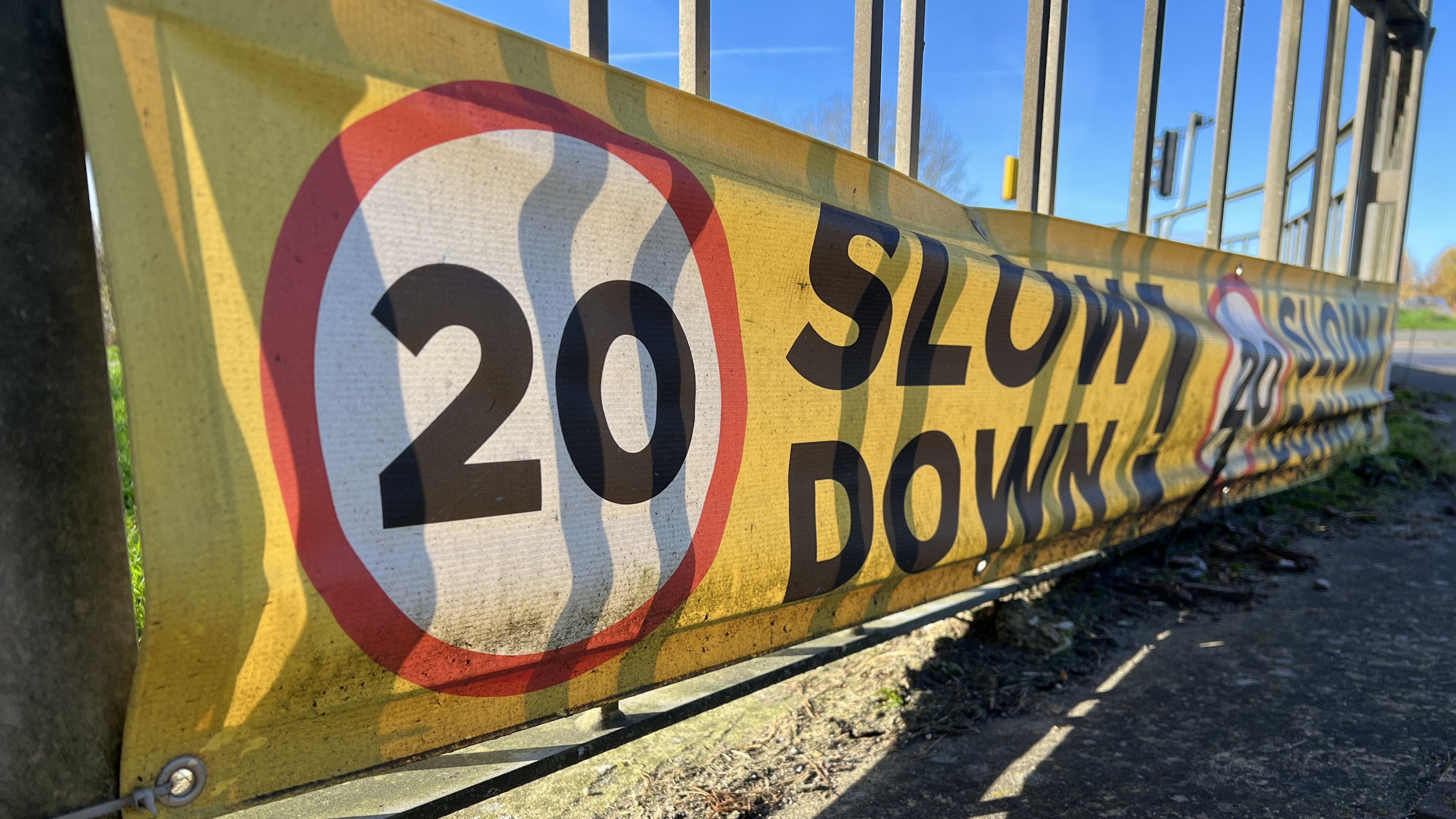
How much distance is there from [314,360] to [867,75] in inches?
84.8

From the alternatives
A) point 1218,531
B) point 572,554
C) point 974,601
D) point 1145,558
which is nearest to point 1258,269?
point 1218,531

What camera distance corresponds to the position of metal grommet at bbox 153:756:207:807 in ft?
3.75

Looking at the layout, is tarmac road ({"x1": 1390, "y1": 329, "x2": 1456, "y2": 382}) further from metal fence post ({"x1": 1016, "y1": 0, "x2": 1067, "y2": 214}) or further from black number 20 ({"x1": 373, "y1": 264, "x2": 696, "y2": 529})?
black number 20 ({"x1": 373, "y1": 264, "x2": 696, "y2": 529})

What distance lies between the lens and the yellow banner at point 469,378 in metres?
1.12

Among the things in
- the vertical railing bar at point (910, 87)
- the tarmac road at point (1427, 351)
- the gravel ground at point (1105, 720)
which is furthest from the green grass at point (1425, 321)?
the vertical railing bar at point (910, 87)

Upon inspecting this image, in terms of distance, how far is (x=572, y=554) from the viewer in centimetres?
153

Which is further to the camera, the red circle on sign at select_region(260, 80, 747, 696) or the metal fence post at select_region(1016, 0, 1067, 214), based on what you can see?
the metal fence post at select_region(1016, 0, 1067, 214)

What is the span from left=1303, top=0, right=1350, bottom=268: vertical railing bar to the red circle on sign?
673 centimetres

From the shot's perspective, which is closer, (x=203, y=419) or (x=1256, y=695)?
(x=203, y=419)

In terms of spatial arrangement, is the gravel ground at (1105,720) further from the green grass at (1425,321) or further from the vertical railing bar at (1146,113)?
the green grass at (1425,321)

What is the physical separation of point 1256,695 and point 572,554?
2.50 meters

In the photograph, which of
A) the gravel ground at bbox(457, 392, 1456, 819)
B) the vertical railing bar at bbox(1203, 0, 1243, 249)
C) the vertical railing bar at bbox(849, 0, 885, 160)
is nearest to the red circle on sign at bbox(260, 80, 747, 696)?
the gravel ground at bbox(457, 392, 1456, 819)

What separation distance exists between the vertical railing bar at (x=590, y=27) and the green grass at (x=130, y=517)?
49.2 inches

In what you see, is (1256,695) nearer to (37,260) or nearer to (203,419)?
(203,419)
